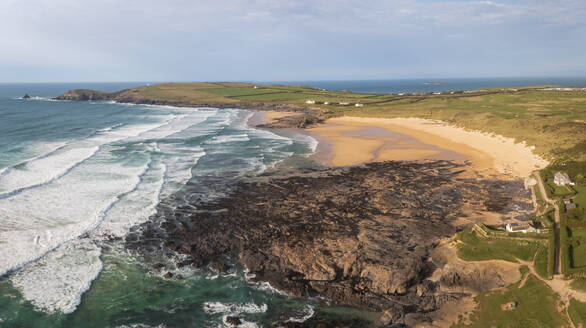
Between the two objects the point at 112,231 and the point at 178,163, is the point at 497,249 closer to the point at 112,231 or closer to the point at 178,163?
the point at 112,231

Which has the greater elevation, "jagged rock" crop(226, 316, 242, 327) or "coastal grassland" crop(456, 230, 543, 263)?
"coastal grassland" crop(456, 230, 543, 263)

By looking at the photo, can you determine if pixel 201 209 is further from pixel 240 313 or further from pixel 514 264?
pixel 514 264

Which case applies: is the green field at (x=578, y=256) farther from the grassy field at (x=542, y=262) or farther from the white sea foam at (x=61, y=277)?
the white sea foam at (x=61, y=277)

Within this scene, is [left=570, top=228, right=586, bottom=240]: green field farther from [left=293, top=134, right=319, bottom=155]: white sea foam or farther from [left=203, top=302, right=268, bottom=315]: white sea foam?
[left=293, top=134, right=319, bottom=155]: white sea foam

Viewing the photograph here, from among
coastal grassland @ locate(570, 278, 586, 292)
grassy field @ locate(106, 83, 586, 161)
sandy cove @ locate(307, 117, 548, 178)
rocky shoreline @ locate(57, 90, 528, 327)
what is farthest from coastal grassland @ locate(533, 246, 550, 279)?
grassy field @ locate(106, 83, 586, 161)

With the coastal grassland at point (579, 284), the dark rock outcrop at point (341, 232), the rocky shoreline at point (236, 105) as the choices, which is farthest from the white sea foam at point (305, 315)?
the rocky shoreline at point (236, 105)

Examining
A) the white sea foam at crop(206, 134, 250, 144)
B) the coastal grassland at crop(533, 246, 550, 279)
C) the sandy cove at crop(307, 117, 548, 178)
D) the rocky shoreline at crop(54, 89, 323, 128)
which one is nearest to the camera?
the coastal grassland at crop(533, 246, 550, 279)
